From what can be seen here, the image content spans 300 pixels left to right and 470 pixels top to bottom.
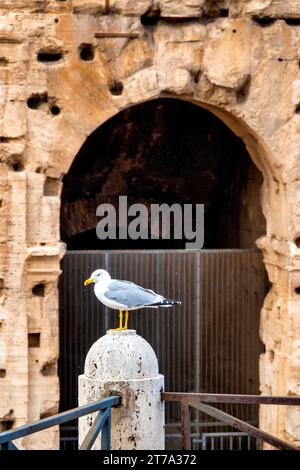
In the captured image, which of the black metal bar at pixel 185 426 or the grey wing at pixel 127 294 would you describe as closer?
the black metal bar at pixel 185 426

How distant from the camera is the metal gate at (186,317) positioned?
13.2 meters

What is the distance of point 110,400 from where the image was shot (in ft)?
23.4

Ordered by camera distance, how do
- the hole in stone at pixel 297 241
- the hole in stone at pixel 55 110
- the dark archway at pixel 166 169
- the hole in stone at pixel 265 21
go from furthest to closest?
1. the dark archway at pixel 166 169
2. the hole in stone at pixel 297 241
3. the hole in stone at pixel 265 21
4. the hole in stone at pixel 55 110

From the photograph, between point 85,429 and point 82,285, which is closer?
point 85,429

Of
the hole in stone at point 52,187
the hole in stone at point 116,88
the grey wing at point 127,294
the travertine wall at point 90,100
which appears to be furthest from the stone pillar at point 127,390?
A: the hole in stone at point 116,88

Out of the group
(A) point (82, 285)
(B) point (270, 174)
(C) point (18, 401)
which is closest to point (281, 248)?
(B) point (270, 174)

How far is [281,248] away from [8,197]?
113 inches

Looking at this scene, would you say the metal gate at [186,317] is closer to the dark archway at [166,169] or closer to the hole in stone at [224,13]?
the dark archway at [166,169]

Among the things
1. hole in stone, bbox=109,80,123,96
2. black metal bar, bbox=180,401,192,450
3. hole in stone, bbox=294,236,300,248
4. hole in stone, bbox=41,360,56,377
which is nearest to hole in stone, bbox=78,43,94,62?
hole in stone, bbox=109,80,123,96

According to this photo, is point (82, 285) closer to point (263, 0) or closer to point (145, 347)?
point (263, 0)

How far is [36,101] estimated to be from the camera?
40.6 feet

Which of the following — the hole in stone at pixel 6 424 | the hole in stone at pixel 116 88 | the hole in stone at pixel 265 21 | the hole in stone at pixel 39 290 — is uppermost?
the hole in stone at pixel 265 21

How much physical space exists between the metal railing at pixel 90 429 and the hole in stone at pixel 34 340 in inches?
209

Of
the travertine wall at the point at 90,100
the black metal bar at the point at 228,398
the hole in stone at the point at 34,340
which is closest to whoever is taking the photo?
the black metal bar at the point at 228,398
